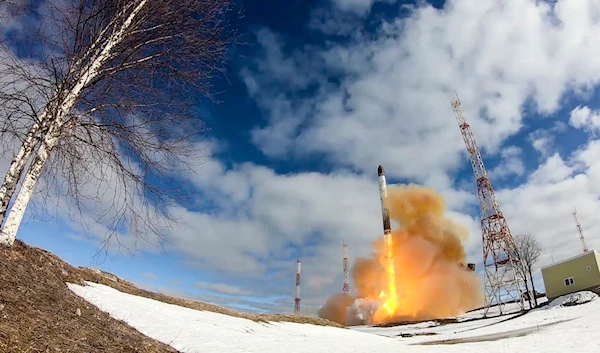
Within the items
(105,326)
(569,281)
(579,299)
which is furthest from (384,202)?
(105,326)

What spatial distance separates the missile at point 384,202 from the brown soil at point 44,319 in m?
69.8

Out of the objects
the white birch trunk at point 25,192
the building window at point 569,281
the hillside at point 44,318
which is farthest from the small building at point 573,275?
the white birch trunk at point 25,192

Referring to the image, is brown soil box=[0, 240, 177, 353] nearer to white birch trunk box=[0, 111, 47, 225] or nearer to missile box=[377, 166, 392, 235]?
white birch trunk box=[0, 111, 47, 225]

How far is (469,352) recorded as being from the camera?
13219 mm

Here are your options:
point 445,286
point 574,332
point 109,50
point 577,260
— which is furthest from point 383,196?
point 109,50

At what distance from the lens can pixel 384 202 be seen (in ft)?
256

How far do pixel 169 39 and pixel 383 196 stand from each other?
7307 cm

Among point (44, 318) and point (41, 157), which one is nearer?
point (44, 318)

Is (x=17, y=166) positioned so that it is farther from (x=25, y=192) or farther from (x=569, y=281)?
(x=569, y=281)

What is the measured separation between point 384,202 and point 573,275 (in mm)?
39117

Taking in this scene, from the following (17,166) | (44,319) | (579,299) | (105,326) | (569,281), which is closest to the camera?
(44,319)

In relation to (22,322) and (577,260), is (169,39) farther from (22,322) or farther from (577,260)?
(577,260)

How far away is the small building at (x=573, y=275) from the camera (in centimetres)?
3991

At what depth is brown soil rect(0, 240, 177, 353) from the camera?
606 cm
